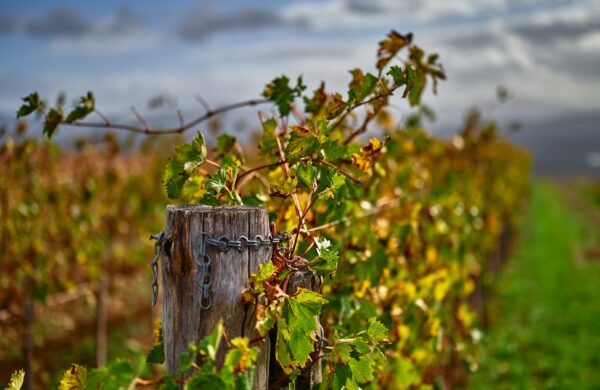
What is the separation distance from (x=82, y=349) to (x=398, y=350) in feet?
20.9

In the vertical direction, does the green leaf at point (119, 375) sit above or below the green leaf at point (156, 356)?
above

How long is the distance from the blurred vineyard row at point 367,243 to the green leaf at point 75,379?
69cm

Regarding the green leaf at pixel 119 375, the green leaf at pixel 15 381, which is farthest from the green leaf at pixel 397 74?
the green leaf at pixel 15 381

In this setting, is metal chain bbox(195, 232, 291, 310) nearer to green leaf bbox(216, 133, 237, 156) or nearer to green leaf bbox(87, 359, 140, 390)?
green leaf bbox(87, 359, 140, 390)

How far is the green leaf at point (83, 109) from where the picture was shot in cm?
231

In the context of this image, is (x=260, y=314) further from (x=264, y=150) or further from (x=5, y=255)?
(x=5, y=255)

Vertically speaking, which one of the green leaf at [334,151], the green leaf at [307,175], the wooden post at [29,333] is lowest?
the wooden post at [29,333]

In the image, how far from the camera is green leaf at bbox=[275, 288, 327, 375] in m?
1.55

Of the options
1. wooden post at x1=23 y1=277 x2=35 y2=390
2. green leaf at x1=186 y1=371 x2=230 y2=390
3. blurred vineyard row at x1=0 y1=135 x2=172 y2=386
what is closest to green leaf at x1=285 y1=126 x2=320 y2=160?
green leaf at x1=186 y1=371 x2=230 y2=390

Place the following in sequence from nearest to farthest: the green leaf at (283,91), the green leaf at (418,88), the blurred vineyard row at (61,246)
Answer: the green leaf at (283,91), the green leaf at (418,88), the blurred vineyard row at (61,246)

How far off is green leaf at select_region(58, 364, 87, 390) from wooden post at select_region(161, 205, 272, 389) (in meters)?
0.21

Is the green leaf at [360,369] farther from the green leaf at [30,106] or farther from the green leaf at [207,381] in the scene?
the green leaf at [30,106]

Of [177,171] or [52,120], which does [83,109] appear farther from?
[177,171]

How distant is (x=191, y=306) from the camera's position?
148 centimetres
